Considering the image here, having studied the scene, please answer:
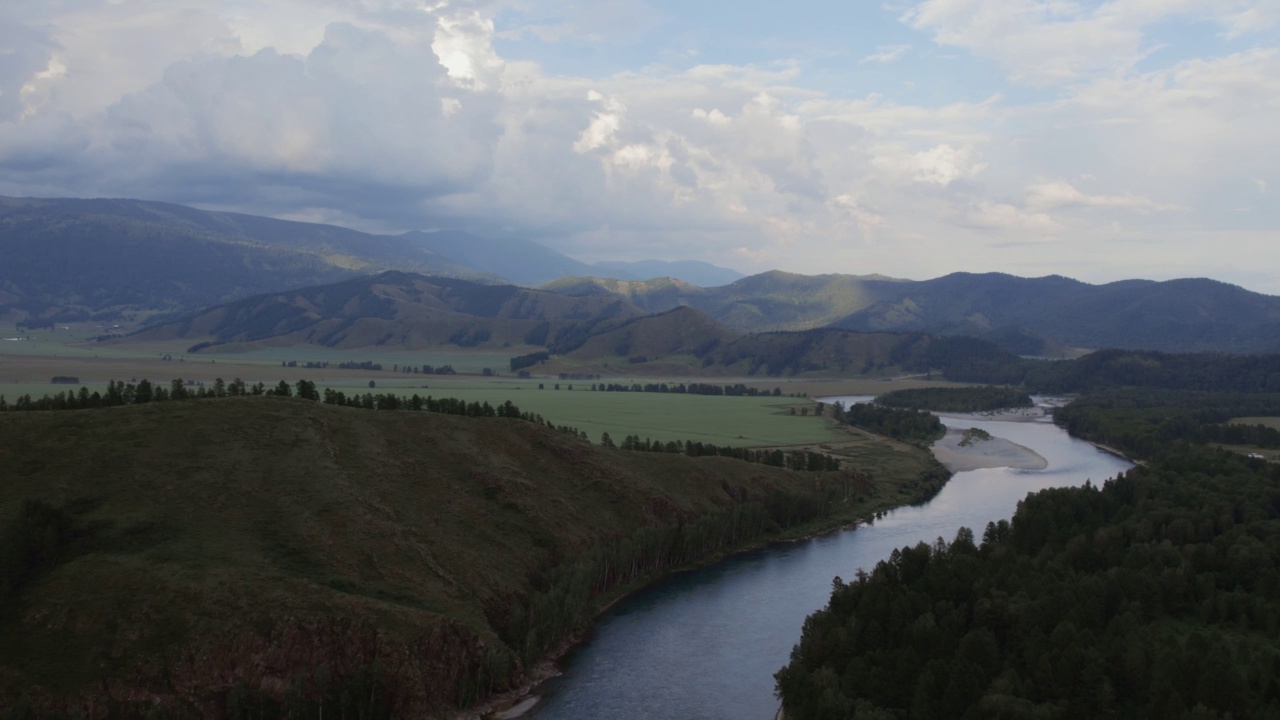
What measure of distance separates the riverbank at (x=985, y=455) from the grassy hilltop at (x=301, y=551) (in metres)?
77.2

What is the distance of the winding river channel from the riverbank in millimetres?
40065

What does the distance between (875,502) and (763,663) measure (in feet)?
219

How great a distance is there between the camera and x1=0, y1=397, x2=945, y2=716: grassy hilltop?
58656 mm

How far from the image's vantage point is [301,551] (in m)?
71.2

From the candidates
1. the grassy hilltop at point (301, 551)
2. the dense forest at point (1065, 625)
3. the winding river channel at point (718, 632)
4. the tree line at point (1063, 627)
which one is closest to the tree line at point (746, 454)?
the winding river channel at point (718, 632)

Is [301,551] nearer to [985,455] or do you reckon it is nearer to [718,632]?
[718,632]

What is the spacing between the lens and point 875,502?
13700cm

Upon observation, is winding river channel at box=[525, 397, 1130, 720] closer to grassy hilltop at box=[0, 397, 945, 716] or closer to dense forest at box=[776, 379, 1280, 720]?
grassy hilltop at box=[0, 397, 945, 716]

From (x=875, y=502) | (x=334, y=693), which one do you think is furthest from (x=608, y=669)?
(x=875, y=502)

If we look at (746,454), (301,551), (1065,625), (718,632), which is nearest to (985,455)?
(746,454)

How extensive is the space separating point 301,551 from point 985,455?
14182 cm

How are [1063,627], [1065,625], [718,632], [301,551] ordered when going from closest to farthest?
[1063,627] < [1065,625] < [301,551] < [718,632]

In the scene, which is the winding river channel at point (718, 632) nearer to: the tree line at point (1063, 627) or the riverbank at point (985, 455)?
the tree line at point (1063, 627)

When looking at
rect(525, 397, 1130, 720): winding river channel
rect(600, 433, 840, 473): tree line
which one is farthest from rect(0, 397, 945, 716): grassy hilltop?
rect(600, 433, 840, 473): tree line
